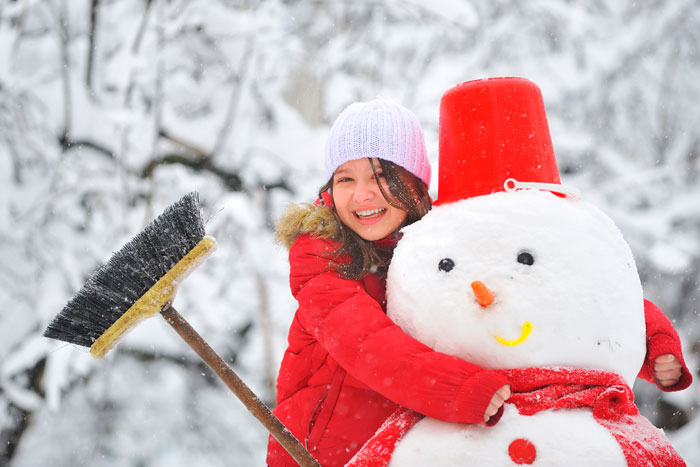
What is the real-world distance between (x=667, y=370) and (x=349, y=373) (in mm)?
810

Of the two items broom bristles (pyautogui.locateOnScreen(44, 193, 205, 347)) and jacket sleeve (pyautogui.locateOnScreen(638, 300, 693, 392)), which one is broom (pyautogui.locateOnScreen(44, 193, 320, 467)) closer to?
broom bristles (pyautogui.locateOnScreen(44, 193, 205, 347))

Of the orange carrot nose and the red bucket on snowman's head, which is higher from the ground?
the red bucket on snowman's head

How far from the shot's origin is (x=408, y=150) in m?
1.72

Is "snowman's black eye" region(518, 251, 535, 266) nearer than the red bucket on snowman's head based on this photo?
Yes

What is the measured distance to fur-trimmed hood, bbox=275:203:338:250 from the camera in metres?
1.70

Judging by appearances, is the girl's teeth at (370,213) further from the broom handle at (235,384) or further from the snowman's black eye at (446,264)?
the broom handle at (235,384)

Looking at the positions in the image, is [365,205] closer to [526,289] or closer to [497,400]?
[526,289]

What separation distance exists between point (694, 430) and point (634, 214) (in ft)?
5.54

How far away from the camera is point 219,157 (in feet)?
14.1

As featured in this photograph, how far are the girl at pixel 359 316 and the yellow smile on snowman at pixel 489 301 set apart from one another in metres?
0.08

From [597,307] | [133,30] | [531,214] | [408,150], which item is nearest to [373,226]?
[408,150]

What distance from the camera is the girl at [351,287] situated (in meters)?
1.36

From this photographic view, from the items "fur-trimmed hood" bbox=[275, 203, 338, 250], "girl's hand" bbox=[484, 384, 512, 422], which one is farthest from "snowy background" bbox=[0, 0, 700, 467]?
"girl's hand" bbox=[484, 384, 512, 422]

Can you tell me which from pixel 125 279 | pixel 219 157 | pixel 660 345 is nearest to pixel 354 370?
pixel 125 279
